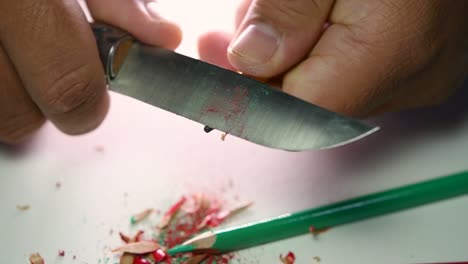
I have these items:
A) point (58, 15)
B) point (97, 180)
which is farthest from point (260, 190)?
point (58, 15)

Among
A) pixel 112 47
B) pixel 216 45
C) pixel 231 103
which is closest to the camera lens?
pixel 231 103

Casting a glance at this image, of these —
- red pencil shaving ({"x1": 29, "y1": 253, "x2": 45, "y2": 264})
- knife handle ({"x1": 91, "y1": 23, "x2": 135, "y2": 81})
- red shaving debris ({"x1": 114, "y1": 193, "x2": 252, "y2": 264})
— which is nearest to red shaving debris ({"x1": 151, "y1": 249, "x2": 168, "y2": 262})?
red shaving debris ({"x1": 114, "y1": 193, "x2": 252, "y2": 264})

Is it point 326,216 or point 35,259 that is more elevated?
point 326,216

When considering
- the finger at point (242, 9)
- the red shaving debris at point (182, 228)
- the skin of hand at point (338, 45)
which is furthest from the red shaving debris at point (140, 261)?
the finger at point (242, 9)

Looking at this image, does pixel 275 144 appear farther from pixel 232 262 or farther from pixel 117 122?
pixel 117 122

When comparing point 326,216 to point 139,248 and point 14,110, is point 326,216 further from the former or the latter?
point 14,110

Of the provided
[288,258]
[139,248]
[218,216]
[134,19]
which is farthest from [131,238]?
[134,19]

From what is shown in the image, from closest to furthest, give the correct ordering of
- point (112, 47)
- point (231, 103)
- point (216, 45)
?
point (231, 103), point (112, 47), point (216, 45)

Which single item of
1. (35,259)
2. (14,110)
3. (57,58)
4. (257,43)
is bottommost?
(35,259)
